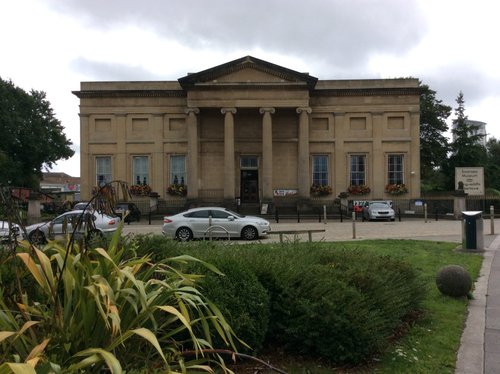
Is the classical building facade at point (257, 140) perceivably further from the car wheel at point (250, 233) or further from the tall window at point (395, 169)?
the car wheel at point (250, 233)

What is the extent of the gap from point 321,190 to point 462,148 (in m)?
28.5

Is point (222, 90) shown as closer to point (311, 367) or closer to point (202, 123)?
point (202, 123)

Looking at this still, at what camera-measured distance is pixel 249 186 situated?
42719 millimetres

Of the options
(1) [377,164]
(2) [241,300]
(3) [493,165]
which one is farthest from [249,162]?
(3) [493,165]

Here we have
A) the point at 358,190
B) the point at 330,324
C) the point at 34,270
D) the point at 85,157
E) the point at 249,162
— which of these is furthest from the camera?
the point at 249,162

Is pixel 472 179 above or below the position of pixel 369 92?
below

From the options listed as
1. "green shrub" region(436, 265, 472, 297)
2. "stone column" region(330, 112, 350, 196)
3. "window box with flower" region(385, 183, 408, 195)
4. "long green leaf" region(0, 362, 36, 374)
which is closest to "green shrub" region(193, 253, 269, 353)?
"long green leaf" region(0, 362, 36, 374)

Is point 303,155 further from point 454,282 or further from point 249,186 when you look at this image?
point 454,282

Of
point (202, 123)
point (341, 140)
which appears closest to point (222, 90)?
point (202, 123)

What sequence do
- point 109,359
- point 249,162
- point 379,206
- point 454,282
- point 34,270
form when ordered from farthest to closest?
point 249,162 < point 379,206 < point 454,282 < point 34,270 < point 109,359

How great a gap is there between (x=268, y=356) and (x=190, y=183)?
3494cm

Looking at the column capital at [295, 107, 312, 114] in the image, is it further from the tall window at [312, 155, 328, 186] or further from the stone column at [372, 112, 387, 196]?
the stone column at [372, 112, 387, 196]

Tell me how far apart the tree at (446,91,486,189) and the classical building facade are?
21.5 metres

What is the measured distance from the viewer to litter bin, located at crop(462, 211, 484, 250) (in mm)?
14383
